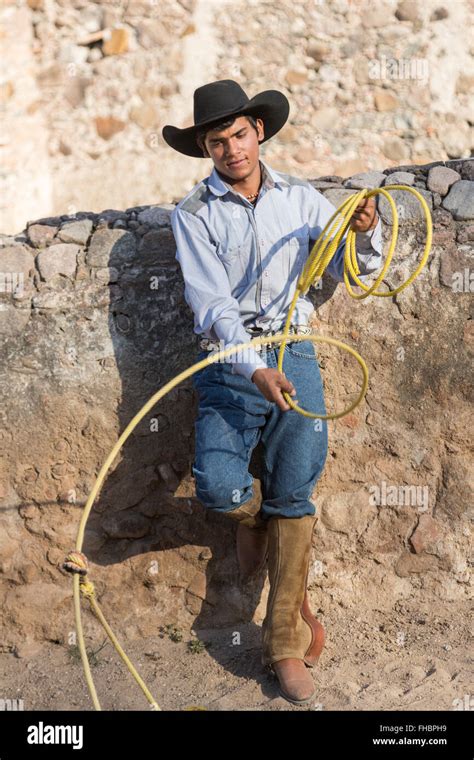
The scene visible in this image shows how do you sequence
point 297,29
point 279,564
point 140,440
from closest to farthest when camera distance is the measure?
point 279,564 < point 140,440 < point 297,29

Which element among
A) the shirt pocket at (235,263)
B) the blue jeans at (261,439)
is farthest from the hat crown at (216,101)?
the blue jeans at (261,439)

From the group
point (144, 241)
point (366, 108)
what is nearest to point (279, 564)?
point (144, 241)

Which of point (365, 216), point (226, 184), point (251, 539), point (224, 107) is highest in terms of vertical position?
point (224, 107)

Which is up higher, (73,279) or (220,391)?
(73,279)

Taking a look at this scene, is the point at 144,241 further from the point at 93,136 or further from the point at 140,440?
the point at 93,136

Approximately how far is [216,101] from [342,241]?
71 cm

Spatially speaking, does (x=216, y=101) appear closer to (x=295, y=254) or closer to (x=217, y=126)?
(x=217, y=126)

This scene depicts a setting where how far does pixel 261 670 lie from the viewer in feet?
11.9

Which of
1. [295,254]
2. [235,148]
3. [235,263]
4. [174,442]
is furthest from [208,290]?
[174,442]

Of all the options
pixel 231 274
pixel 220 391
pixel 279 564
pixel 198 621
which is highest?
pixel 231 274

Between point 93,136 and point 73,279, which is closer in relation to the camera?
point 73,279

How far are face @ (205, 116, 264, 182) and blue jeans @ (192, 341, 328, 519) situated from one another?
693 mm

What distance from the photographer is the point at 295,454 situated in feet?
11.5

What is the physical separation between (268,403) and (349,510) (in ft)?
2.38
